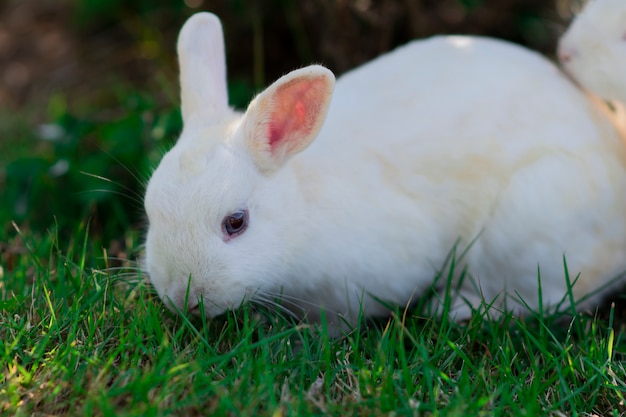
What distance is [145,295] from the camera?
10.4ft

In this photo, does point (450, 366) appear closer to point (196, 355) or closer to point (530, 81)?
point (196, 355)

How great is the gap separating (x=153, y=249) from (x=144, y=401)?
0.75 metres

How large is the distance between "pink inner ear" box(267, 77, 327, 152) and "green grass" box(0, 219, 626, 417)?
2.25 ft

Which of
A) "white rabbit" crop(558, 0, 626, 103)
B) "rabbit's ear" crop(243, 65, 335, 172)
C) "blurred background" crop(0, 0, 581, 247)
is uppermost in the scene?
"white rabbit" crop(558, 0, 626, 103)

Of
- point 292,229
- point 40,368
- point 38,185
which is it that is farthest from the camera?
point 38,185

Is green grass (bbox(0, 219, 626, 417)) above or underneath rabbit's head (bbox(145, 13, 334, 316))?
underneath

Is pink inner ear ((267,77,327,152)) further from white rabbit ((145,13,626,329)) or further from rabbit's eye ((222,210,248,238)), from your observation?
rabbit's eye ((222,210,248,238))

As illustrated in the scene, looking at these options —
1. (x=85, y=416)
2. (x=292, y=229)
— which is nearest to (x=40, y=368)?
(x=85, y=416)

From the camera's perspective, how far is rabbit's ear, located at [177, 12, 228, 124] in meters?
3.28

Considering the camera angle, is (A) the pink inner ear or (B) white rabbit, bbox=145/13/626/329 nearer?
(A) the pink inner ear

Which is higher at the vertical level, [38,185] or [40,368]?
[40,368]

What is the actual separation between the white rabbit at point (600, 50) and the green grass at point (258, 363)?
107 centimetres

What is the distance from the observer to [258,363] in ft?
8.40

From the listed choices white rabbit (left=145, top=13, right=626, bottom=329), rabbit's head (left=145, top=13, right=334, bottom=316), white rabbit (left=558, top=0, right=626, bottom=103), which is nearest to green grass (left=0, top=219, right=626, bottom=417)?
rabbit's head (left=145, top=13, right=334, bottom=316)
